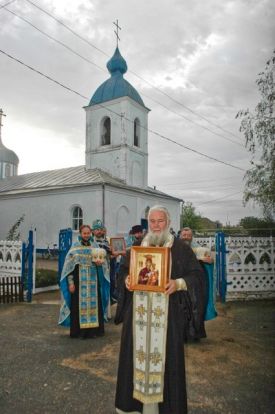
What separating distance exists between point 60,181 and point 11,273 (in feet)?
43.1

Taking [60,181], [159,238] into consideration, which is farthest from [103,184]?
[159,238]

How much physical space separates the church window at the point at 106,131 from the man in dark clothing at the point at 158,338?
20513mm

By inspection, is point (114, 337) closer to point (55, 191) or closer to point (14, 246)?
point (14, 246)

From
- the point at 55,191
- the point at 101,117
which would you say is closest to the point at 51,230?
the point at 55,191

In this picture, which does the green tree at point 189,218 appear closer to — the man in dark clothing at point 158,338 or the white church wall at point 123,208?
the white church wall at point 123,208

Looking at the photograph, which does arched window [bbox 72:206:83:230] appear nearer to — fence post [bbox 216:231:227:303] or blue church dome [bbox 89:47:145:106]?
blue church dome [bbox 89:47:145:106]

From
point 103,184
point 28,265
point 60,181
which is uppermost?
point 60,181

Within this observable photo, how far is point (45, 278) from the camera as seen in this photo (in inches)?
423

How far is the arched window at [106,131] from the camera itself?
22859 mm

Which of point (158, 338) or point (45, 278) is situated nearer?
point (158, 338)

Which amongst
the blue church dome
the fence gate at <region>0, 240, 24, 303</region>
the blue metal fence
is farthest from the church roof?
the blue metal fence

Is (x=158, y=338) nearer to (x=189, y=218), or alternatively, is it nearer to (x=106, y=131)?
(x=106, y=131)

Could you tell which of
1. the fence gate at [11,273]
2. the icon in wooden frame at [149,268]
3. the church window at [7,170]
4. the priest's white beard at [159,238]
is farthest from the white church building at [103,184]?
the icon in wooden frame at [149,268]

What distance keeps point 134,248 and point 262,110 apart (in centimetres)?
916
